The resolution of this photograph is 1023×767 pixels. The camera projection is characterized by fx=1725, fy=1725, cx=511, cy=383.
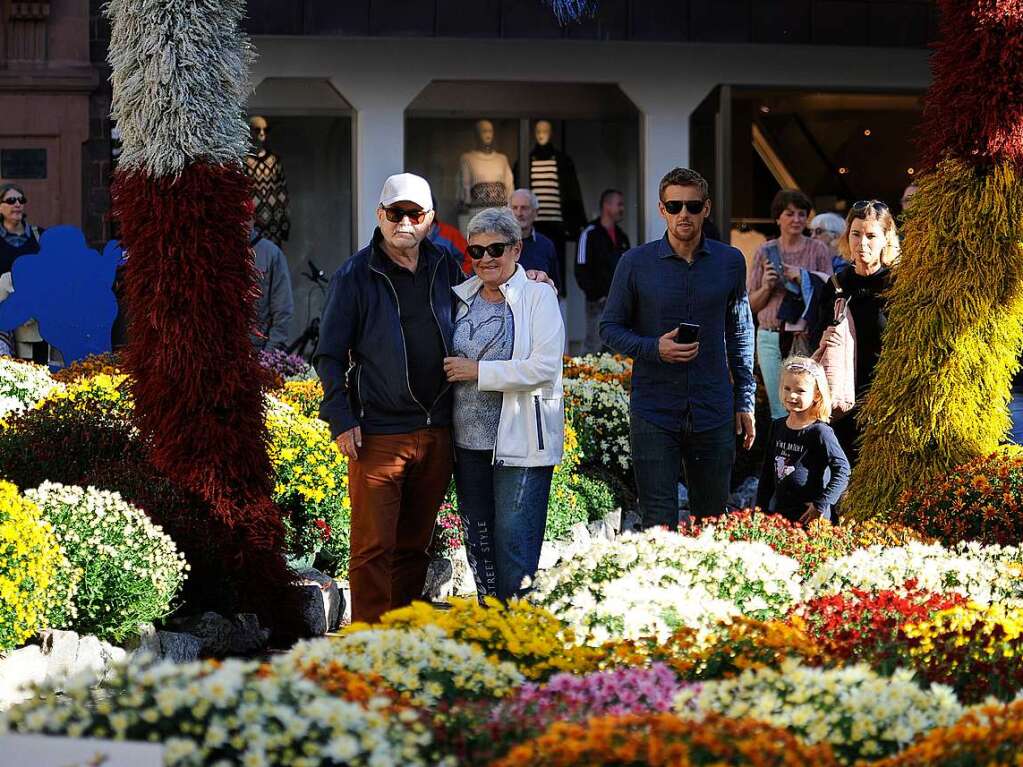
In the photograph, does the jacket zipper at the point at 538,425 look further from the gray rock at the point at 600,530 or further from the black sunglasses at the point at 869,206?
the gray rock at the point at 600,530

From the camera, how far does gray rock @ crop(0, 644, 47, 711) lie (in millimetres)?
6242

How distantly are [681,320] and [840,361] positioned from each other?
2.56 m

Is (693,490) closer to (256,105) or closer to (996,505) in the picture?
(996,505)

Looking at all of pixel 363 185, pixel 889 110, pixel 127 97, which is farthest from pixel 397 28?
pixel 127 97

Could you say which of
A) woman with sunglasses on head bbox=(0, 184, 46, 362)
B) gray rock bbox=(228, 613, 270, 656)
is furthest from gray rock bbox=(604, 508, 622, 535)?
woman with sunglasses on head bbox=(0, 184, 46, 362)

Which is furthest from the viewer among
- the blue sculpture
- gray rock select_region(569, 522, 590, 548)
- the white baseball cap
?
the blue sculpture

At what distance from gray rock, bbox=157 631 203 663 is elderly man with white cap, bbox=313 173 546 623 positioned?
2.77 feet

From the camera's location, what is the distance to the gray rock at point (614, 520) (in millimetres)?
10266

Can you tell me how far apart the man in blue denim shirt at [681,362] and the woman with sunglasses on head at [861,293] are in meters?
2.23

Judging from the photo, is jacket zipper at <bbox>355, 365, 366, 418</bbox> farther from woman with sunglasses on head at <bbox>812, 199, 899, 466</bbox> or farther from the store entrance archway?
the store entrance archway

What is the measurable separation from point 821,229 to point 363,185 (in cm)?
548

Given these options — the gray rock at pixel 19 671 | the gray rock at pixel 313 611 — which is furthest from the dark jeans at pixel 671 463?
the gray rock at pixel 19 671

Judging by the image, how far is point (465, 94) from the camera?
1681 centimetres

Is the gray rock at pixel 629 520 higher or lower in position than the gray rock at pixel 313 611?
higher
